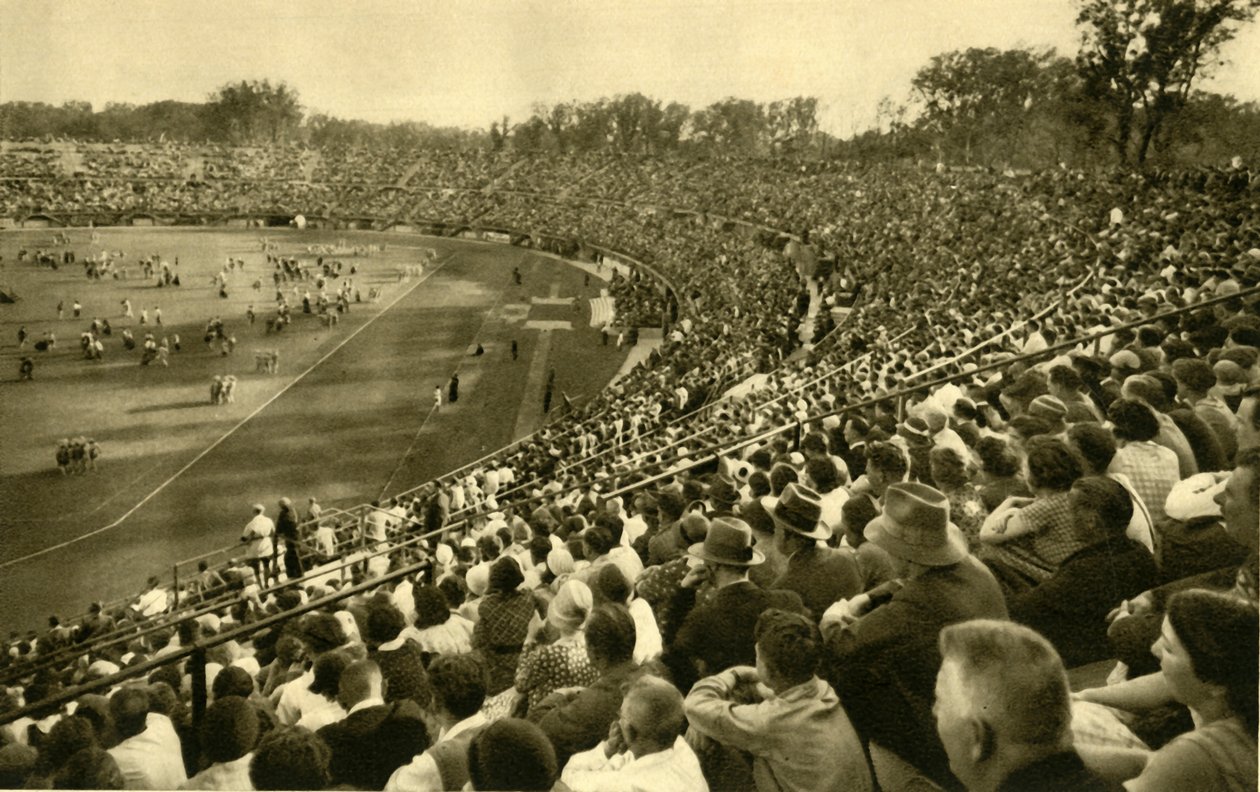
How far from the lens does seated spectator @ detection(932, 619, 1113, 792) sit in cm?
330

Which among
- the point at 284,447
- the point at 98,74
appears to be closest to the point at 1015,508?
the point at 98,74

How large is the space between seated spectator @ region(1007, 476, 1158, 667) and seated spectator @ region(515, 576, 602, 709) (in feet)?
6.63

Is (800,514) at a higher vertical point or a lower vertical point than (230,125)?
lower

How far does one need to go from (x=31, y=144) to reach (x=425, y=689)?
62.3m

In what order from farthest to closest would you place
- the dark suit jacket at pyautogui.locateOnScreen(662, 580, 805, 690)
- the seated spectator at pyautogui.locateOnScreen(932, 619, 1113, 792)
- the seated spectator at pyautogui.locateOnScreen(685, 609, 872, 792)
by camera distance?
the dark suit jacket at pyautogui.locateOnScreen(662, 580, 805, 690), the seated spectator at pyautogui.locateOnScreen(685, 609, 872, 792), the seated spectator at pyautogui.locateOnScreen(932, 619, 1113, 792)

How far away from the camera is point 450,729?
15.5 feet

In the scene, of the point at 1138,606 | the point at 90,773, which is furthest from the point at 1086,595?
the point at 90,773

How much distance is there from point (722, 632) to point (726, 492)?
9.17 ft

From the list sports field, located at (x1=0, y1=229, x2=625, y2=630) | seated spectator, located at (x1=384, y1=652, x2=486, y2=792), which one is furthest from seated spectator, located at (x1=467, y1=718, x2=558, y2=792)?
sports field, located at (x1=0, y1=229, x2=625, y2=630)

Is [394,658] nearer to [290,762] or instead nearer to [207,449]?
[290,762]

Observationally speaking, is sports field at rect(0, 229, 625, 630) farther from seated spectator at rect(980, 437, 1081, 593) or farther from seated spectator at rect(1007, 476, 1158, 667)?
seated spectator at rect(1007, 476, 1158, 667)

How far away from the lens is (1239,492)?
4.30m

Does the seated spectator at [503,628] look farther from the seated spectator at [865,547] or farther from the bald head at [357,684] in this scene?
the seated spectator at [865,547]

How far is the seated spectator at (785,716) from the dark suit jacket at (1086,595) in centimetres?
110
